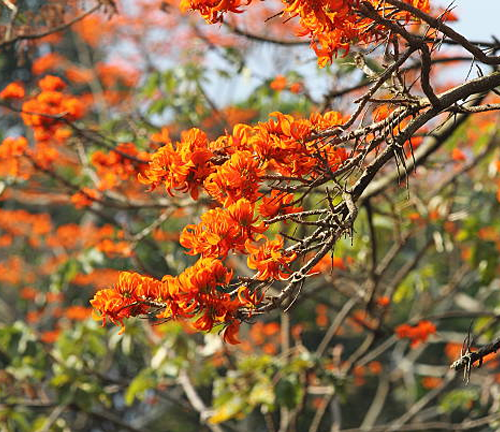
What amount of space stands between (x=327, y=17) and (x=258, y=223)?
54cm

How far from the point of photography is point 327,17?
1735 mm

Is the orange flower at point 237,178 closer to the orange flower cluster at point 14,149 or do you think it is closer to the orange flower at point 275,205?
the orange flower at point 275,205

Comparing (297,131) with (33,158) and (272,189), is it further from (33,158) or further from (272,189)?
(33,158)

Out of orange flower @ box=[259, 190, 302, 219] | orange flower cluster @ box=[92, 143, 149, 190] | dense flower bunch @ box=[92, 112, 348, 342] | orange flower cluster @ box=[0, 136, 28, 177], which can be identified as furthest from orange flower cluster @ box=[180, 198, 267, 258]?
orange flower cluster @ box=[0, 136, 28, 177]

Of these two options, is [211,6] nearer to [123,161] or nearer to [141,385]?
[123,161]

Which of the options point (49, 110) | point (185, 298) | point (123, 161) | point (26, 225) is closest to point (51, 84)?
point (49, 110)

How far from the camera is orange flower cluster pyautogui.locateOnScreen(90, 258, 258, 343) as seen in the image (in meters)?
1.70

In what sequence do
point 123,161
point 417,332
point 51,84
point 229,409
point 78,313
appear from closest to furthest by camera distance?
point 123,161
point 51,84
point 229,409
point 417,332
point 78,313

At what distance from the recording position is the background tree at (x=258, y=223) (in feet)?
5.87

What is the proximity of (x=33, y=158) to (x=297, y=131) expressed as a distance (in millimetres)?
2971

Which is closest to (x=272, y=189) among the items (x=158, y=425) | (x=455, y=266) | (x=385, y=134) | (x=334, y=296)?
(x=385, y=134)

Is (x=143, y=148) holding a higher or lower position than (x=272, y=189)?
higher

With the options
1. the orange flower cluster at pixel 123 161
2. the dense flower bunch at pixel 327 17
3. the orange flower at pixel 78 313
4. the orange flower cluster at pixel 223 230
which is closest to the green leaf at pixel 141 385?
the orange flower cluster at pixel 123 161

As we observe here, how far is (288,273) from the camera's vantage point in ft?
6.20
